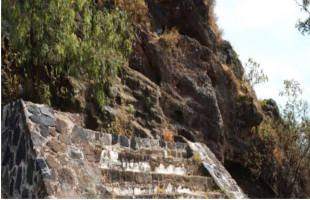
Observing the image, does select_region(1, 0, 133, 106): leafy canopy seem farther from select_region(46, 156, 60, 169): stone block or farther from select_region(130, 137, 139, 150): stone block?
select_region(46, 156, 60, 169): stone block

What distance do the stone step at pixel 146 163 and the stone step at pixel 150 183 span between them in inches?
14.0

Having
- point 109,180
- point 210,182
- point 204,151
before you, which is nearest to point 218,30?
point 204,151

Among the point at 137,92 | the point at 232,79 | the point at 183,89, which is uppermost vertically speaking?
the point at 232,79

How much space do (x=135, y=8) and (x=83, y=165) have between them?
9.38 meters

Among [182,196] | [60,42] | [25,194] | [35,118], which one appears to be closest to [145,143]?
[182,196]

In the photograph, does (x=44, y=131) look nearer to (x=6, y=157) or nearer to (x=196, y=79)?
(x=6, y=157)

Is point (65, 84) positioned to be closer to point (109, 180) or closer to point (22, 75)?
point (22, 75)

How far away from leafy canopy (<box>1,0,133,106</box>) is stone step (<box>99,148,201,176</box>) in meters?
2.92

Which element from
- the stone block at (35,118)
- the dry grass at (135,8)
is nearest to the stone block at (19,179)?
the stone block at (35,118)

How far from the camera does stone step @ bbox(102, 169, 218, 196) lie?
7.21m

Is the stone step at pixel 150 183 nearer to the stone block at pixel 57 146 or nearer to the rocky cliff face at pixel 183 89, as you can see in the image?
the stone block at pixel 57 146

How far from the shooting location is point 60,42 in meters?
9.43

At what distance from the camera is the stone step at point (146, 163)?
7801 millimetres

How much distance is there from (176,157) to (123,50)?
13.0 feet
